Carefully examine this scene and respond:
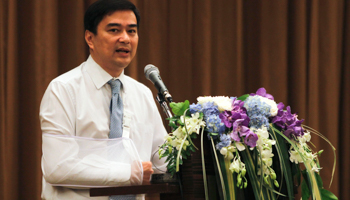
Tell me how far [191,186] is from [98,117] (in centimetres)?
68

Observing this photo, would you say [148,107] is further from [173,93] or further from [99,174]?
[173,93]

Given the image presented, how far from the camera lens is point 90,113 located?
1.78 metres

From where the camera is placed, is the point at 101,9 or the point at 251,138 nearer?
the point at 251,138

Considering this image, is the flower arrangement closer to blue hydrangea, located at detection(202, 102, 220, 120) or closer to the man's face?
blue hydrangea, located at detection(202, 102, 220, 120)

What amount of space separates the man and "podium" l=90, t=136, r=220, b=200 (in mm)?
202

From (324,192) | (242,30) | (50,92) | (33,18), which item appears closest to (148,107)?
(50,92)

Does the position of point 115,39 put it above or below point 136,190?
above

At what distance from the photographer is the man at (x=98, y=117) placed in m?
1.51

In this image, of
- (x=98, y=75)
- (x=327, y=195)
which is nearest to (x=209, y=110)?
(x=327, y=195)

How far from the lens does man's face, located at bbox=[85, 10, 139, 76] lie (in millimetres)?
1866

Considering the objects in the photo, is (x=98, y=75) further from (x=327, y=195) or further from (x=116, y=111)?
(x=327, y=195)

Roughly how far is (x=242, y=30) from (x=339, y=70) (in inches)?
34.7

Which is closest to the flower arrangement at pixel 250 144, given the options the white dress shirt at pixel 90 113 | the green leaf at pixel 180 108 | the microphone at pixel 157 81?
the green leaf at pixel 180 108

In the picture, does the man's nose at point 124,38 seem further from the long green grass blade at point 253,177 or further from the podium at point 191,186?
the long green grass blade at point 253,177
